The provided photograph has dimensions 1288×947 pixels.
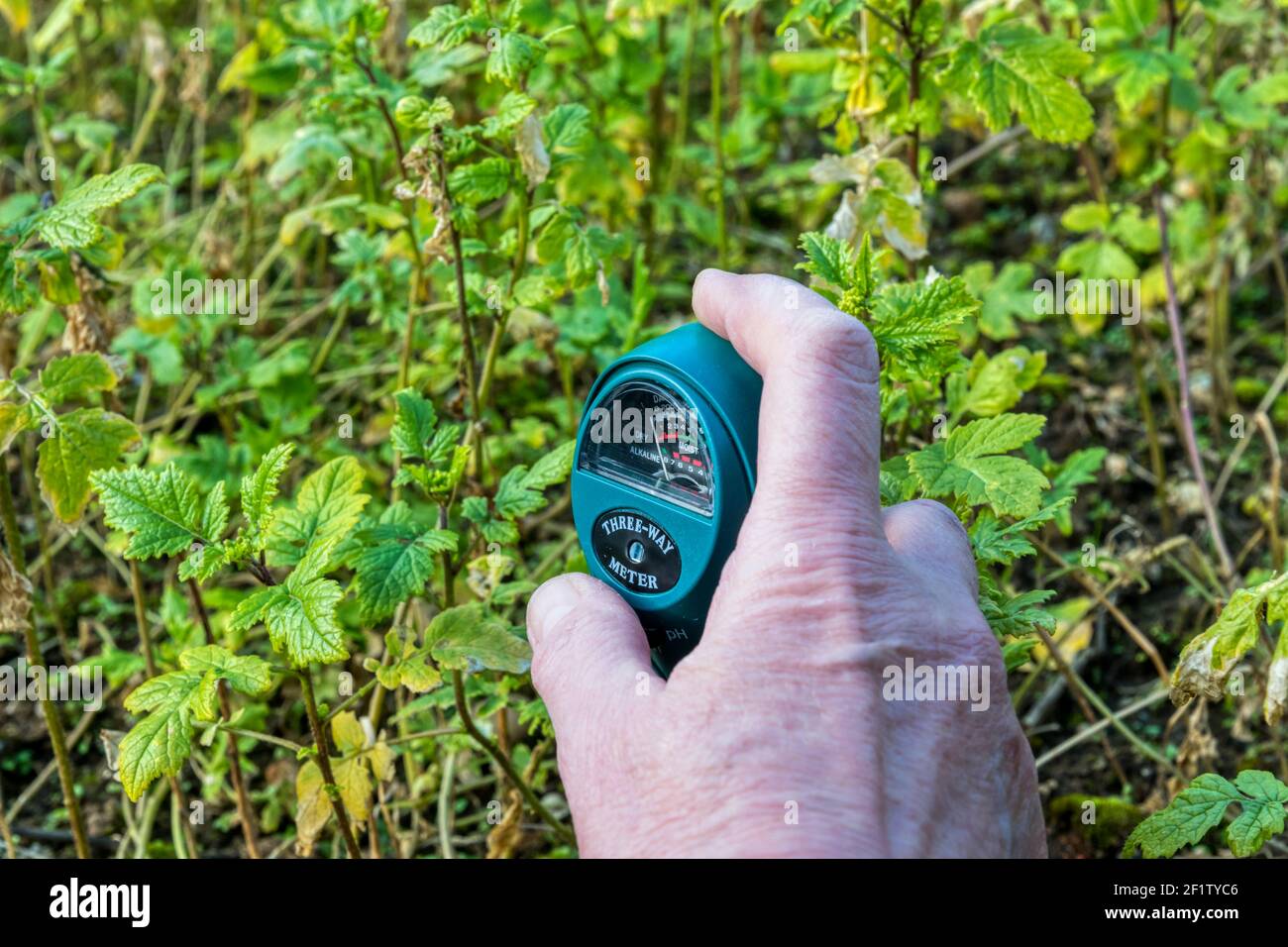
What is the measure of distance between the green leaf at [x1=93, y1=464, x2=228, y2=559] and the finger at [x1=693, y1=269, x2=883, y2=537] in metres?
0.65

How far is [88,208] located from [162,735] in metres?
0.67

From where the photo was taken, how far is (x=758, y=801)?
122 cm

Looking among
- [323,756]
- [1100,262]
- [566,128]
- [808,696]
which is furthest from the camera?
[1100,262]

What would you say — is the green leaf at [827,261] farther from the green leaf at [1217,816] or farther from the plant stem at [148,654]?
Answer: the plant stem at [148,654]

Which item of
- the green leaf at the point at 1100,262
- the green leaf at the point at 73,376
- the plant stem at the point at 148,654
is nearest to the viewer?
the green leaf at the point at 73,376

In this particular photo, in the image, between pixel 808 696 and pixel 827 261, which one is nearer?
pixel 808 696

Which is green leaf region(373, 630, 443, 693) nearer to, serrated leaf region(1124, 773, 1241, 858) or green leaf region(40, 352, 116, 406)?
green leaf region(40, 352, 116, 406)

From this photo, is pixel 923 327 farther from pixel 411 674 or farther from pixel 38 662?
pixel 38 662

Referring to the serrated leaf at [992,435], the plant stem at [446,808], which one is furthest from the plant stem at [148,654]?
the serrated leaf at [992,435]

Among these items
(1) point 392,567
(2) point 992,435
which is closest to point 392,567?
(1) point 392,567

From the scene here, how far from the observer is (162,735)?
143cm

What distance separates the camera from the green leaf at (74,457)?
1645 mm

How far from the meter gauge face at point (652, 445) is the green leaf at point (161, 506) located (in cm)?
46
